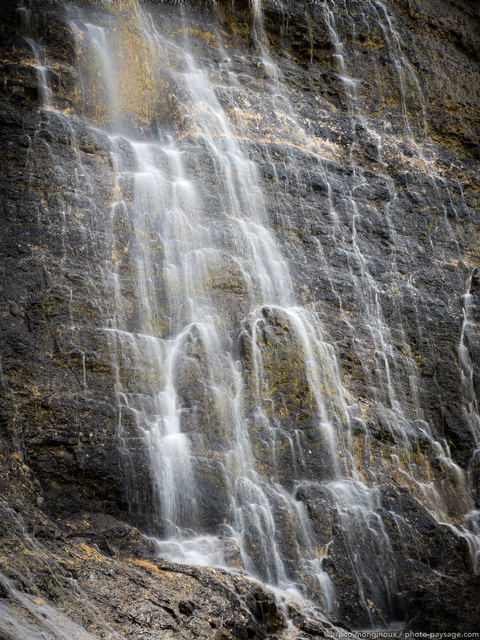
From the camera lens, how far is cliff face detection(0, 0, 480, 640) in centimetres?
998

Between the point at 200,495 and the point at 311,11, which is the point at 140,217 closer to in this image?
the point at 200,495

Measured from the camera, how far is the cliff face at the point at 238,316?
9.98m

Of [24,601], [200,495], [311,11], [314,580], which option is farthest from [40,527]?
[311,11]

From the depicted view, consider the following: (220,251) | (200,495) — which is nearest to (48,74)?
(220,251)

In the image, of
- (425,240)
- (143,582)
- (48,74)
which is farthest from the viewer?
(425,240)

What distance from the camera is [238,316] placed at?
13.3 m

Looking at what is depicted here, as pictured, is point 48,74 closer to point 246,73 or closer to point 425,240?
point 246,73

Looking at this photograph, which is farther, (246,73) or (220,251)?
(246,73)

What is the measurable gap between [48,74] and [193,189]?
13.0 feet

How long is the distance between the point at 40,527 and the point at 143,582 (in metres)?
1.45

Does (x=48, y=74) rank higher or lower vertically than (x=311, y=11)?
lower

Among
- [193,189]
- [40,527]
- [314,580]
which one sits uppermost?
[193,189]

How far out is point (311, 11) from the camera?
19094 millimetres

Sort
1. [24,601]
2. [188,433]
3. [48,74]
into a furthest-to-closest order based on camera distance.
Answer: [48,74], [188,433], [24,601]
